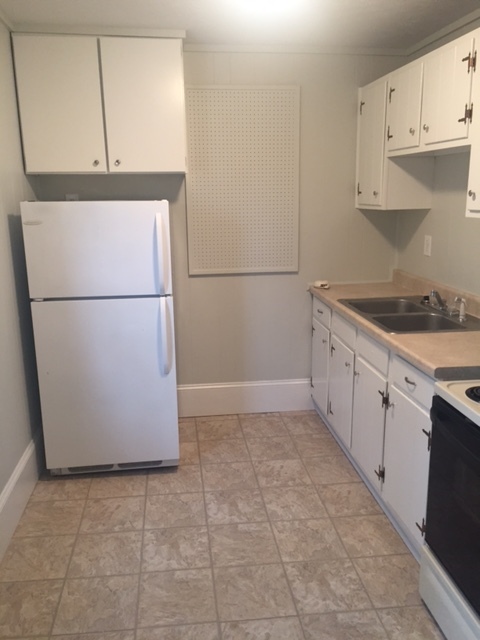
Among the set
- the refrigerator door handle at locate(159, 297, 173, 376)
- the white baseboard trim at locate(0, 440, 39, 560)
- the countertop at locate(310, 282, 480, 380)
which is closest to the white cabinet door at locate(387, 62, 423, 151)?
the countertop at locate(310, 282, 480, 380)

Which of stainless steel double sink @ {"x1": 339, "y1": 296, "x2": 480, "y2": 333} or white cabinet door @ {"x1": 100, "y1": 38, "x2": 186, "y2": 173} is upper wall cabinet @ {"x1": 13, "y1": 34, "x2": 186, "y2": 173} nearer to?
white cabinet door @ {"x1": 100, "y1": 38, "x2": 186, "y2": 173}

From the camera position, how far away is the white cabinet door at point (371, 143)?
122 inches

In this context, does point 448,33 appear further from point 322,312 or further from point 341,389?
point 341,389

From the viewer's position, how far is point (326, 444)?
3320 mm

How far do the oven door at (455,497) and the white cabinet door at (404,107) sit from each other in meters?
1.52

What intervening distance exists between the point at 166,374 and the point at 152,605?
3.88 feet

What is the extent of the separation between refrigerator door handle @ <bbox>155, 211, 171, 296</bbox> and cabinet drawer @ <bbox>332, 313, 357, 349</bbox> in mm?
994

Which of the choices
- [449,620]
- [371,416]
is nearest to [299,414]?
[371,416]

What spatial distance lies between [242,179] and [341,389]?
4.88 feet

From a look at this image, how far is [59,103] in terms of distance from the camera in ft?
9.31

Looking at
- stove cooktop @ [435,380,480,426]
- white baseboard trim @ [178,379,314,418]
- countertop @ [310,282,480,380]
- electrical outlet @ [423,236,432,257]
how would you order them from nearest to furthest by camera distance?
stove cooktop @ [435,380,480,426]
countertop @ [310,282,480,380]
electrical outlet @ [423,236,432,257]
white baseboard trim @ [178,379,314,418]

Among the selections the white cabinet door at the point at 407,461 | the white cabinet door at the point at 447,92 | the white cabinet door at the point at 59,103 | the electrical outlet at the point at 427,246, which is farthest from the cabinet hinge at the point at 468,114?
the white cabinet door at the point at 59,103

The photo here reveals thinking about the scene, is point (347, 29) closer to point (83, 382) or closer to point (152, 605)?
point (83, 382)

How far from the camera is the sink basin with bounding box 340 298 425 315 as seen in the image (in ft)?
10.1
